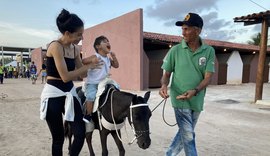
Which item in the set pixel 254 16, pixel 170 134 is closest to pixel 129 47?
pixel 254 16

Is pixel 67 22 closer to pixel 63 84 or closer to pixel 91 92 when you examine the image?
pixel 63 84

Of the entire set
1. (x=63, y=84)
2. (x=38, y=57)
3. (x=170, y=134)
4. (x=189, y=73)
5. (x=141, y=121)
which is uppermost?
(x=38, y=57)

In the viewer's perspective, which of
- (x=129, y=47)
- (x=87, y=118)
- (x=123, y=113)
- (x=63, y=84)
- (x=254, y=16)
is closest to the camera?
(x=63, y=84)

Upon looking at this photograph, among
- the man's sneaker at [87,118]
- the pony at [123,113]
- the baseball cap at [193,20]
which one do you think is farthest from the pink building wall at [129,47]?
the baseball cap at [193,20]

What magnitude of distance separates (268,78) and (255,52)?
315 cm

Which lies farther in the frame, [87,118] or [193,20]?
[87,118]

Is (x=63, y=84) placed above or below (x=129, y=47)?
below

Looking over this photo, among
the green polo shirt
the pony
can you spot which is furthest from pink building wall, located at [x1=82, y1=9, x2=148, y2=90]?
the green polo shirt

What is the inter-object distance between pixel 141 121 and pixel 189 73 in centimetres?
77

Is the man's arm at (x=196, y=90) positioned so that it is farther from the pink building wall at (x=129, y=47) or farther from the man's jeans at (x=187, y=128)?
the pink building wall at (x=129, y=47)

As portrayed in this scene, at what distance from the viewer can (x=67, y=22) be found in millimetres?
2402

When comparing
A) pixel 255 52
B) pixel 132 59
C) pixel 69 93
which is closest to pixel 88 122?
pixel 69 93

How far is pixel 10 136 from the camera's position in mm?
5113

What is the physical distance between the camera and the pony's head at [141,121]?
2.54 meters
